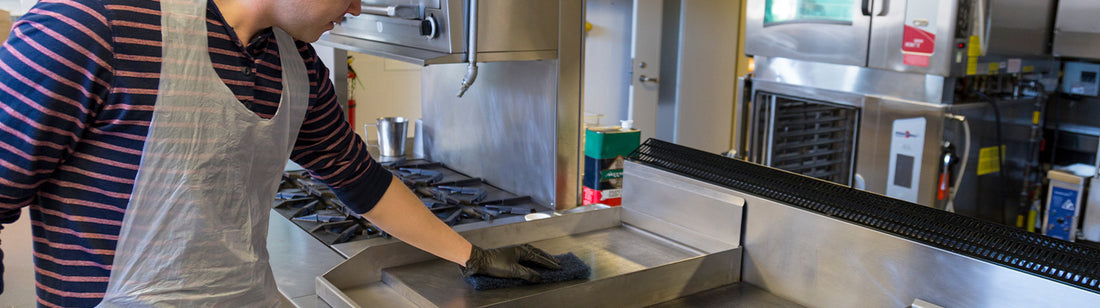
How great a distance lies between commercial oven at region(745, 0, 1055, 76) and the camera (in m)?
2.93

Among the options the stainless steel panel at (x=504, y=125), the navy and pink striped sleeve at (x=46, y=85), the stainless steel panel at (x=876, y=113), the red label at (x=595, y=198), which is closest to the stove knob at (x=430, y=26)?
the stainless steel panel at (x=504, y=125)

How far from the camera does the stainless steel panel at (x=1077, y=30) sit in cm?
294

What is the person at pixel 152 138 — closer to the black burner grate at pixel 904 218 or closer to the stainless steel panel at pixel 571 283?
the stainless steel panel at pixel 571 283

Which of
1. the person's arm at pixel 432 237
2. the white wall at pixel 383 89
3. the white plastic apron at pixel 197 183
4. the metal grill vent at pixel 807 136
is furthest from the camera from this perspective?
the white wall at pixel 383 89

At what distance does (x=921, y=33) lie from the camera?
118 inches

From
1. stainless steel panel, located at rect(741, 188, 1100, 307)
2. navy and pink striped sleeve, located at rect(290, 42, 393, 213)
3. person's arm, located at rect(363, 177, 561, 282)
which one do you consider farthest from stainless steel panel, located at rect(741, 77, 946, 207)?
navy and pink striped sleeve, located at rect(290, 42, 393, 213)

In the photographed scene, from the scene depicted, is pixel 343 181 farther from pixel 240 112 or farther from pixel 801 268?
pixel 801 268

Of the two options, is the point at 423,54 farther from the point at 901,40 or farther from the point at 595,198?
the point at 901,40

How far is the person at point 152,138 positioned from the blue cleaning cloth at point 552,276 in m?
0.37

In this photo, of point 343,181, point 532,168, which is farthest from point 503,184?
point 343,181

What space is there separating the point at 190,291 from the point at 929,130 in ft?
8.98

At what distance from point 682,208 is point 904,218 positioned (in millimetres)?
459

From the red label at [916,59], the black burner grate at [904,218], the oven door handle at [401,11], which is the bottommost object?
the black burner grate at [904,218]

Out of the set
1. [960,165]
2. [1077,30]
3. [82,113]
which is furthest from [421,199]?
[1077,30]
